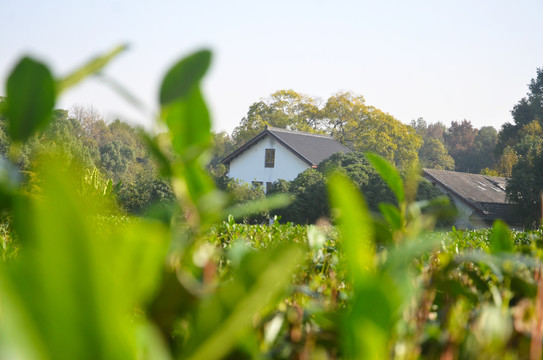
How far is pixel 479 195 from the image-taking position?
30234mm

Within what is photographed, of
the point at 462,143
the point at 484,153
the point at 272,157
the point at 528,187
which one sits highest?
the point at 462,143

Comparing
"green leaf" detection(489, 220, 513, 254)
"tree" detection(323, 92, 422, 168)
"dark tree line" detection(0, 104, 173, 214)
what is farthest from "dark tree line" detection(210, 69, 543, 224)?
"green leaf" detection(489, 220, 513, 254)

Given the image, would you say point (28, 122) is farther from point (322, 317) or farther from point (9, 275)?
point (322, 317)

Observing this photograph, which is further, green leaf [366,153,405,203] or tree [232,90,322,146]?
tree [232,90,322,146]

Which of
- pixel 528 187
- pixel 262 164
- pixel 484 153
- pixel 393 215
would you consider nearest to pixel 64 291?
pixel 393 215

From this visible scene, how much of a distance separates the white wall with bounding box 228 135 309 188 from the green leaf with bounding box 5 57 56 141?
33674 mm

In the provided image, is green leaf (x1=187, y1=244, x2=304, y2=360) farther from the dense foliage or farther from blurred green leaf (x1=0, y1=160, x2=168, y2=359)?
blurred green leaf (x1=0, y1=160, x2=168, y2=359)

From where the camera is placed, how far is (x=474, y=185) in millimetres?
32156

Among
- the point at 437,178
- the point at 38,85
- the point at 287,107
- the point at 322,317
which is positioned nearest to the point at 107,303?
the point at 38,85

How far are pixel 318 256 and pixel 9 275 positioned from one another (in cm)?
134

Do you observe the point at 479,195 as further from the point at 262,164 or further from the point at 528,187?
the point at 262,164

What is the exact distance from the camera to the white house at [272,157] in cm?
3469

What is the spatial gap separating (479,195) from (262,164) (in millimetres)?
13876

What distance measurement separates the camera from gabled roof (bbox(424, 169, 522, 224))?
28.5 metres
